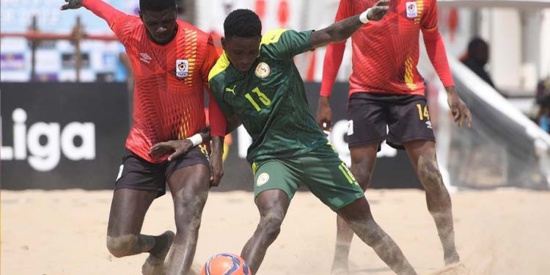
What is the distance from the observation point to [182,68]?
264 inches

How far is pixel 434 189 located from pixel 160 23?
8.18 feet

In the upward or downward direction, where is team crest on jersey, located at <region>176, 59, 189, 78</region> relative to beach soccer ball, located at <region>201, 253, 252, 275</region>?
upward

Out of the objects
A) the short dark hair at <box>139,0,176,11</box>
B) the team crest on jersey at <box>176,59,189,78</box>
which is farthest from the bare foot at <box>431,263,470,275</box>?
the short dark hair at <box>139,0,176,11</box>

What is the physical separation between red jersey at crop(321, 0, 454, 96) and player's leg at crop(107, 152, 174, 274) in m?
1.67

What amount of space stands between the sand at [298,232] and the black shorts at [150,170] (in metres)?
1.52

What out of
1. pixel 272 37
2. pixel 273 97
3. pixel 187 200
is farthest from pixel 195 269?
pixel 272 37

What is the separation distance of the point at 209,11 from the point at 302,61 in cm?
177

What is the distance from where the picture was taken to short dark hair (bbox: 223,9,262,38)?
6.12m

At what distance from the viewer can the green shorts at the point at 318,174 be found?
21.1 ft

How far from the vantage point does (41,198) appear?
13.0 m

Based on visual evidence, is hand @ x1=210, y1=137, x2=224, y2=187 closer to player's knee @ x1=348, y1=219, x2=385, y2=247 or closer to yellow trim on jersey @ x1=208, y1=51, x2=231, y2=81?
yellow trim on jersey @ x1=208, y1=51, x2=231, y2=81

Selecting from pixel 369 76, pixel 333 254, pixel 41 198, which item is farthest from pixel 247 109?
pixel 41 198

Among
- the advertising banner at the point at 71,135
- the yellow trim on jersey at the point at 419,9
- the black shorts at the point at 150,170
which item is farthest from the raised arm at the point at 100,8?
the advertising banner at the point at 71,135

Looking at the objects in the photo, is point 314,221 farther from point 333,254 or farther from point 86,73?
point 86,73
